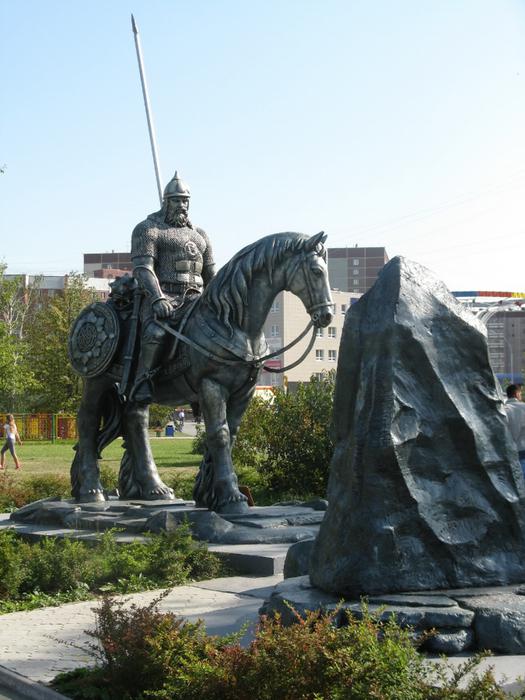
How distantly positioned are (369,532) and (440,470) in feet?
2.07

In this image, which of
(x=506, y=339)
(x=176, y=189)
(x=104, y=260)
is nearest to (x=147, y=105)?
(x=176, y=189)

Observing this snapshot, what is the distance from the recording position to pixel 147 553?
385 inches

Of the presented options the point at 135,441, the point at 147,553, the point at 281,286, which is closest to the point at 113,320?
the point at 135,441

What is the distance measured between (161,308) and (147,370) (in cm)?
79

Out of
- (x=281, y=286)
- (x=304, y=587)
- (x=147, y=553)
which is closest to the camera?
(x=304, y=587)

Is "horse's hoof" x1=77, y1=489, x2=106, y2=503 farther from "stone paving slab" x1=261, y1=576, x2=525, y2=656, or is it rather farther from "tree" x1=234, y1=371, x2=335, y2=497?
"stone paving slab" x1=261, y1=576, x2=525, y2=656

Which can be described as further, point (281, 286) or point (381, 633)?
point (281, 286)

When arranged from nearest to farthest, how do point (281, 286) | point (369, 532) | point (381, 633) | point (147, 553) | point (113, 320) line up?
point (381, 633) → point (369, 532) → point (147, 553) → point (281, 286) → point (113, 320)

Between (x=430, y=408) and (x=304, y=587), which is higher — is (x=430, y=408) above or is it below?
above

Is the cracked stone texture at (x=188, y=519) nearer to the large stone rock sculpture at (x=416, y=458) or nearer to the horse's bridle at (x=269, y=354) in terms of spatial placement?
the horse's bridle at (x=269, y=354)

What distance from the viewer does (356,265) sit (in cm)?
15362

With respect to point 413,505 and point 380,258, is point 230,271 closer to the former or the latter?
point 413,505

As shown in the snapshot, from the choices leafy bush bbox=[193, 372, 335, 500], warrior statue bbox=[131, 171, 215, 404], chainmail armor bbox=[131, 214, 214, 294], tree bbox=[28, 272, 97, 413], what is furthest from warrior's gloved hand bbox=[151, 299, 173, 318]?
tree bbox=[28, 272, 97, 413]

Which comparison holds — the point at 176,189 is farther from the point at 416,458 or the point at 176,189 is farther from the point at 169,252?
the point at 416,458
